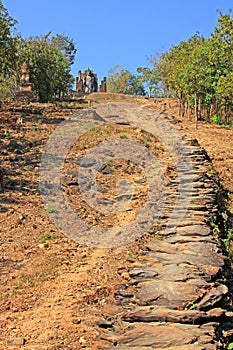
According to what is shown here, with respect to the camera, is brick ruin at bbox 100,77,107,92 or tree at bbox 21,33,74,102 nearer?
tree at bbox 21,33,74,102

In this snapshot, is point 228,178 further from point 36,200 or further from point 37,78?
point 37,78

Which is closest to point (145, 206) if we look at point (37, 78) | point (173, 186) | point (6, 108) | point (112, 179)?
point (173, 186)

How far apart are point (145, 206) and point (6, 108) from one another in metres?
9.91

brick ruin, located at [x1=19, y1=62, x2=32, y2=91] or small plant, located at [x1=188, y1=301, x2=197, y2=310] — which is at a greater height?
brick ruin, located at [x1=19, y1=62, x2=32, y2=91]

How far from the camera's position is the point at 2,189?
9.71 metres

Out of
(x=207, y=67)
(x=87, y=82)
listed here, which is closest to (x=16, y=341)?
(x=207, y=67)

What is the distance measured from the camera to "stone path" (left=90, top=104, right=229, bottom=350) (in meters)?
4.00

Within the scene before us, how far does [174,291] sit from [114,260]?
212 cm

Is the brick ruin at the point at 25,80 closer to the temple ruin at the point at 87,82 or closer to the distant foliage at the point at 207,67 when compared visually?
the distant foliage at the point at 207,67

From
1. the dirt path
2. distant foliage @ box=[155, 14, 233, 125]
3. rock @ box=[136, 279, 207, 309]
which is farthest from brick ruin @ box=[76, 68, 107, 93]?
rock @ box=[136, 279, 207, 309]

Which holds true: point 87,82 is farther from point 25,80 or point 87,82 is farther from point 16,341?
point 16,341

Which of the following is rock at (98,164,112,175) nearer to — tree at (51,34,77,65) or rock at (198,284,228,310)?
rock at (198,284,228,310)

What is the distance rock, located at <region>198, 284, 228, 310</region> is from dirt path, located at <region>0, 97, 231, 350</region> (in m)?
0.01

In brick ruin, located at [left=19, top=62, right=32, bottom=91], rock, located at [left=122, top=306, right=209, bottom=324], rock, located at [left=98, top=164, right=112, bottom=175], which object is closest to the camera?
rock, located at [left=122, top=306, right=209, bottom=324]
